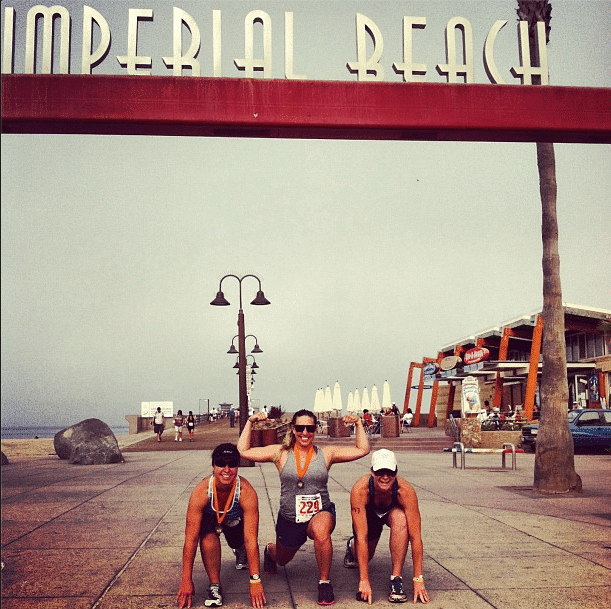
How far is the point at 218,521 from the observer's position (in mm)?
5637

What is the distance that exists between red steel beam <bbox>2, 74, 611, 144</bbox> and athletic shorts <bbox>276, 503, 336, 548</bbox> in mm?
3040

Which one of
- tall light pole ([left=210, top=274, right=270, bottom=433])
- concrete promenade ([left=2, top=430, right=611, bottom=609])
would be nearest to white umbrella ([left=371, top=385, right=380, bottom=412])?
tall light pole ([left=210, top=274, right=270, bottom=433])

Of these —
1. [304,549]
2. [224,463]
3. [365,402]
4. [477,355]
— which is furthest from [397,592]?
[365,402]

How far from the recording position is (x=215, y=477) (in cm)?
566

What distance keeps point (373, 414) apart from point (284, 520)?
36474mm

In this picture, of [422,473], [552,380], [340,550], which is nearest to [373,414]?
[422,473]

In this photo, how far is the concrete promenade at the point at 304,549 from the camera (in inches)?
231

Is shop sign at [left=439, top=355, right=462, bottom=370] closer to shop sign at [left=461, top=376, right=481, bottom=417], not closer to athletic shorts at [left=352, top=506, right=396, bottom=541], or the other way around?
shop sign at [left=461, top=376, right=481, bottom=417]

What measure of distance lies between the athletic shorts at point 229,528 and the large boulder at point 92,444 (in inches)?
600

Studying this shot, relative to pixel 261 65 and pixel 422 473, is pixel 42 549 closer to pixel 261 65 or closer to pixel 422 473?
pixel 261 65

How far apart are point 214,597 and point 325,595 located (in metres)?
0.81

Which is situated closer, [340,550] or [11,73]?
[11,73]

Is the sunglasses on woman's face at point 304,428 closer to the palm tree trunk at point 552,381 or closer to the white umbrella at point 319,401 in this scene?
the palm tree trunk at point 552,381

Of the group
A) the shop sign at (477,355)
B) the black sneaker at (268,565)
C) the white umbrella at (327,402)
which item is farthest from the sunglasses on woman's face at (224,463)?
the white umbrella at (327,402)
